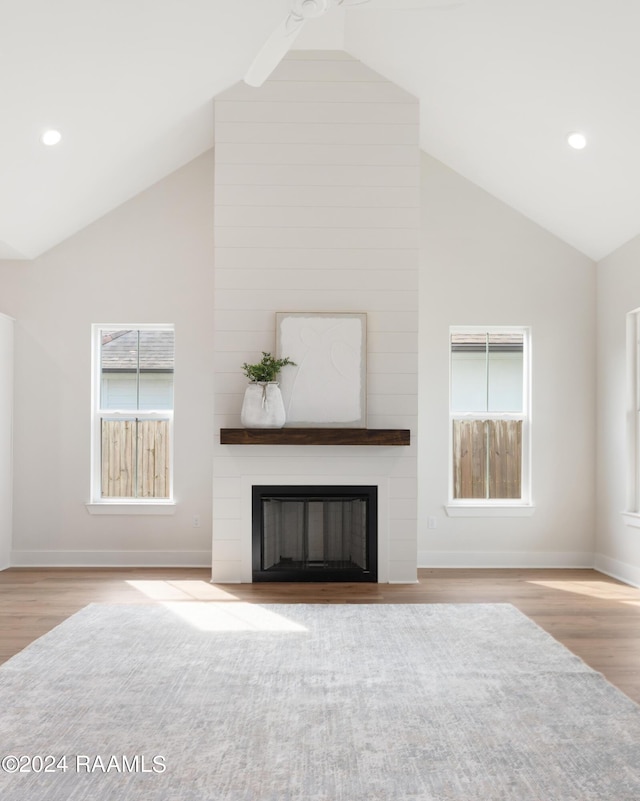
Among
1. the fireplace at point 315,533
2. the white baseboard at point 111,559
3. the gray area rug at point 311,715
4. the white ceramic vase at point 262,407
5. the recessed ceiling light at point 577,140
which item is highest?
the recessed ceiling light at point 577,140

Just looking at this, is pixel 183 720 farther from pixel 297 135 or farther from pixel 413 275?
pixel 297 135

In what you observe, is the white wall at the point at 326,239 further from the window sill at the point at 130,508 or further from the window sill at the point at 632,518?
the window sill at the point at 632,518

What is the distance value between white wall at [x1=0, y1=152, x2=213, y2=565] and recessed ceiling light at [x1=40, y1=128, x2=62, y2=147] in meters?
1.57

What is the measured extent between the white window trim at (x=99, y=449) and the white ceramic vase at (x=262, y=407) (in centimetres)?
126

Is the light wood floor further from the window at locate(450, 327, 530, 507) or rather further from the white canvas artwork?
the white canvas artwork

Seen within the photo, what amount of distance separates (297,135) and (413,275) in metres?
1.38

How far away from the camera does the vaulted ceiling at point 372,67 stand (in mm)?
4184

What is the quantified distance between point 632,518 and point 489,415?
4.66 feet

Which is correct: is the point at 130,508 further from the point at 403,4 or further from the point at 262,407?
the point at 403,4

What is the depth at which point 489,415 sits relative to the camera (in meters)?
6.72

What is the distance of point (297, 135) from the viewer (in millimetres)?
5949

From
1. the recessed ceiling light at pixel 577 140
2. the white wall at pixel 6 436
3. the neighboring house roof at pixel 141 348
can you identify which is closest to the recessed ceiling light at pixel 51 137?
the white wall at pixel 6 436

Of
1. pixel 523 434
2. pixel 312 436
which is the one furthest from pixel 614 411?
pixel 312 436

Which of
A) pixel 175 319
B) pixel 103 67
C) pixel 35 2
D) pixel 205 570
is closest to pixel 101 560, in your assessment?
pixel 205 570
